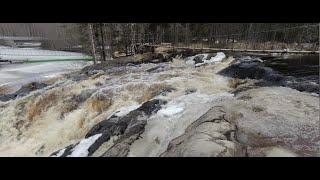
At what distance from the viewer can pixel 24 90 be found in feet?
23.4

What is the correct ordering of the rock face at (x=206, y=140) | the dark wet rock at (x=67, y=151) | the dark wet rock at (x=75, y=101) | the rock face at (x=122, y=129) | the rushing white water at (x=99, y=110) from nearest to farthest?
the rock face at (x=206, y=140)
the rock face at (x=122, y=129)
the dark wet rock at (x=67, y=151)
the rushing white water at (x=99, y=110)
the dark wet rock at (x=75, y=101)

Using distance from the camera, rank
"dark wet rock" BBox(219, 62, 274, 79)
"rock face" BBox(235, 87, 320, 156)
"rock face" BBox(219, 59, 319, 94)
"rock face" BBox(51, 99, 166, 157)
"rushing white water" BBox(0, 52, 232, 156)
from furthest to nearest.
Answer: "dark wet rock" BBox(219, 62, 274, 79) < "rock face" BBox(219, 59, 319, 94) < "rushing white water" BBox(0, 52, 232, 156) < "rock face" BBox(51, 99, 166, 157) < "rock face" BBox(235, 87, 320, 156)

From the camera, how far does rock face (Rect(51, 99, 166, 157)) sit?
3273 millimetres

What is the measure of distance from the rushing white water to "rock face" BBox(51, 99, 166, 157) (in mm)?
116

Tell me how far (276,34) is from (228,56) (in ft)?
6.06

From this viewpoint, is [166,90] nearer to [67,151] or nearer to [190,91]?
[190,91]

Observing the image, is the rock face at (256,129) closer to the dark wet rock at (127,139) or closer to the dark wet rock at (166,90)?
the dark wet rock at (127,139)

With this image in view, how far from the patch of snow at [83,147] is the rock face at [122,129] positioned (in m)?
0.05

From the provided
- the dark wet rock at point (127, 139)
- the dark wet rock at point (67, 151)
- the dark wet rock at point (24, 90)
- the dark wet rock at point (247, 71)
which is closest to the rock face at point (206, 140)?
the dark wet rock at point (127, 139)

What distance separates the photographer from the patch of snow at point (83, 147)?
3506 millimetres

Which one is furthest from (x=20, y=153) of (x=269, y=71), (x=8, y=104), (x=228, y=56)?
(x=228, y=56)

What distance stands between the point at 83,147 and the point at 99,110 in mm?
1339

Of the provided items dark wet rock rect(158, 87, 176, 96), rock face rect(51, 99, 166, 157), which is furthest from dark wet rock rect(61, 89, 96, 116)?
dark wet rock rect(158, 87, 176, 96)

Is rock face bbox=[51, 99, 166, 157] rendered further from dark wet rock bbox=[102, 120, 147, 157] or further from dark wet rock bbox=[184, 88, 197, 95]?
dark wet rock bbox=[184, 88, 197, 95]
